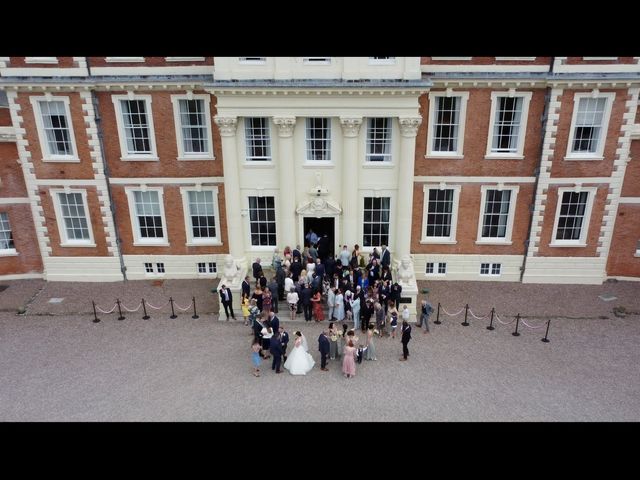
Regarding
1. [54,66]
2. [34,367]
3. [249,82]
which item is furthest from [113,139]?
[34,367]

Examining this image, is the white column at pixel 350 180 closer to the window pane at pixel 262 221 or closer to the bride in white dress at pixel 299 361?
the window pane at pixel 262 221

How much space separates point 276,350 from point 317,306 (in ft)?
11.3

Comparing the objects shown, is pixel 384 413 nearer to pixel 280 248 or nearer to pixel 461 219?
pixel 280 248

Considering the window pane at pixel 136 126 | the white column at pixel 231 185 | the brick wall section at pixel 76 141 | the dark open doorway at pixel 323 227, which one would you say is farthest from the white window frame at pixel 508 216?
the brick wall section at pixel 76 141

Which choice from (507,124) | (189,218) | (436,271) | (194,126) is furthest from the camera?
(436,271)

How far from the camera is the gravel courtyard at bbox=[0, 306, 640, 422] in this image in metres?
14.1

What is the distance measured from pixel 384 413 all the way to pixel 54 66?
1791cm

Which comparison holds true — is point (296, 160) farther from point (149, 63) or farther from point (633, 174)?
point (633, 174)

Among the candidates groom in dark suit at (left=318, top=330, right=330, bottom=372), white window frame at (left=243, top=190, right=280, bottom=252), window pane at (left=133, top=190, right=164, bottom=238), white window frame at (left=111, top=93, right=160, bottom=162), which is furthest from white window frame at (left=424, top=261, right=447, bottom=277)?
white window frame at (left=111, top=93, right=160, bottom=162)

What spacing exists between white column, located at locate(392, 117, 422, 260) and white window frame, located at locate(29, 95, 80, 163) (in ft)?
44.2

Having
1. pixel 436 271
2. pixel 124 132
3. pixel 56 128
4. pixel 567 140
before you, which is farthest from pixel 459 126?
pixel 56 128

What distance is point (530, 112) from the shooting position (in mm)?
19953

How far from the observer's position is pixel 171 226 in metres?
22.1

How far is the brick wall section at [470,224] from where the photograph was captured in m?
21.2
